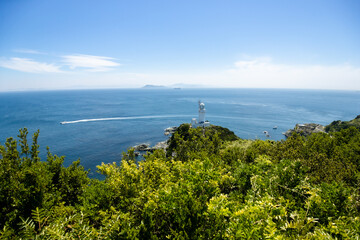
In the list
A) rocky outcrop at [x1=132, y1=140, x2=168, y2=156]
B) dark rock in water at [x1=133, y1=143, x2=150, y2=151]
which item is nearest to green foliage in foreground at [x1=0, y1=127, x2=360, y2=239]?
rocky outcrop at [x1=132, y1=140, x2=168, y2=156]

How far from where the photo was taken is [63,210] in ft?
23.0

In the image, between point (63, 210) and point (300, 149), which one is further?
point (300, 149)

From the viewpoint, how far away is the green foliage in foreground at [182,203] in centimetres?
405

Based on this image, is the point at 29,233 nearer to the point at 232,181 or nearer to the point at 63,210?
the point at 63,210

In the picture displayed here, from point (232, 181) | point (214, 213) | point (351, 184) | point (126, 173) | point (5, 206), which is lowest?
point (351, 184)

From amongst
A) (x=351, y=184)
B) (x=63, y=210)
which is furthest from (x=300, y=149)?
(x=63, y=210)

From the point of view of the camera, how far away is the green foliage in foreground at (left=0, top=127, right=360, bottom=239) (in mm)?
4051

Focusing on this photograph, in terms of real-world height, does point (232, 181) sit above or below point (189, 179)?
below

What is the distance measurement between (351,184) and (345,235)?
408 inches

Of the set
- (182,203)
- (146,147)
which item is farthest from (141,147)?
(182,203)

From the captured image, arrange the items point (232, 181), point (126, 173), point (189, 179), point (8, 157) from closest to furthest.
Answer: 1. point (189, 179)
2. point (126, 173)
3. point (232, 181)
4. point (8, 157)

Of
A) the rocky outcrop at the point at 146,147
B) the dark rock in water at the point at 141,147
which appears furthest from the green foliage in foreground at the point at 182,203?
the dark rock in water at the point at 141,147

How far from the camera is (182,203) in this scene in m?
4.31

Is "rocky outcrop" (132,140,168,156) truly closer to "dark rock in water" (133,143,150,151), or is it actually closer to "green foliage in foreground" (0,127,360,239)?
"dark rock in water" (133,143,150,151)
